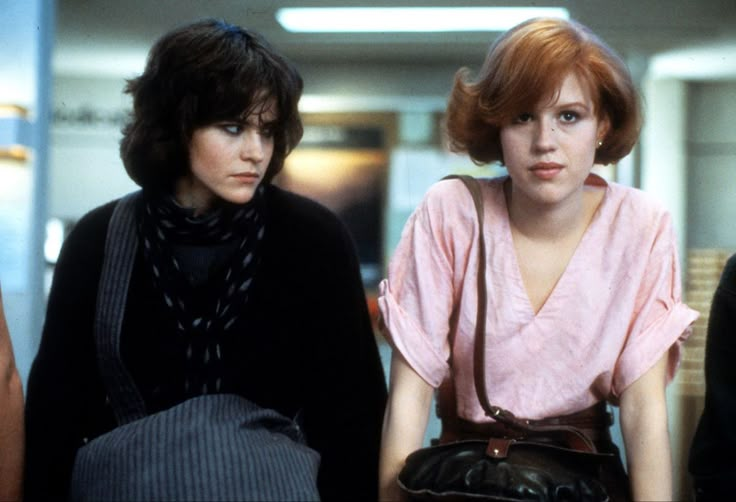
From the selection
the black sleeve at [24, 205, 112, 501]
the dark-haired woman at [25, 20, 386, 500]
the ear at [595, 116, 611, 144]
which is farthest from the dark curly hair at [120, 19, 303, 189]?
the ear at [595, 116, 611, 144]

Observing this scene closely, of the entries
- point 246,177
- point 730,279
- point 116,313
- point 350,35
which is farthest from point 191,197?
point 350,35

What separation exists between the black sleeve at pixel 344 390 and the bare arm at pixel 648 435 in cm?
57

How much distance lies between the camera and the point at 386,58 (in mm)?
3965

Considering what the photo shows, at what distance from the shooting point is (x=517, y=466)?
5.79ft

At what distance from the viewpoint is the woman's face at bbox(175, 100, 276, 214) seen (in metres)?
2.04

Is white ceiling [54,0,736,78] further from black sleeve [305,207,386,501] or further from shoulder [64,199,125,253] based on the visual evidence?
black sleeve [305,207,386,501]

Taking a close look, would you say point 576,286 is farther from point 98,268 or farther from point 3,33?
point 3,33

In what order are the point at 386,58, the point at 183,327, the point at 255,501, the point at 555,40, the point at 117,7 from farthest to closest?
the point at 386,58, the point at 117,7, the point at 183,327, the point at 555,40, the point at 255,501

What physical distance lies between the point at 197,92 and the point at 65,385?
75 cm

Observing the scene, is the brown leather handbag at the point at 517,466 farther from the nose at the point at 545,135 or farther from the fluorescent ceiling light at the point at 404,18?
the fluorescent ceiling light at the point at 404,18

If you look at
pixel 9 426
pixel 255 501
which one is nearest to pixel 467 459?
pixel 255 501

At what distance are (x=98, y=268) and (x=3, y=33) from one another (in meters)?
1.91

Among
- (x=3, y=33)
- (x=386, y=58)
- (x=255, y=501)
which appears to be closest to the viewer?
(x=255, y=501)

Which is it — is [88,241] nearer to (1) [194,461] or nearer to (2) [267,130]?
(2) [267,130]
